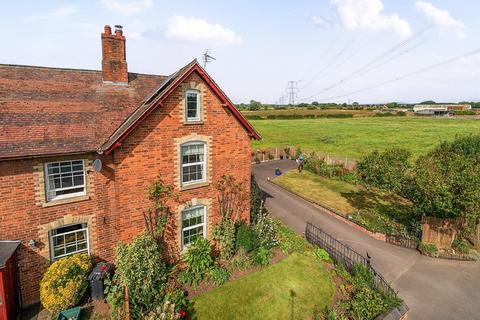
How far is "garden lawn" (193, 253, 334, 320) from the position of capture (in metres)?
12.3

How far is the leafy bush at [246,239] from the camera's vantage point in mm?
15445

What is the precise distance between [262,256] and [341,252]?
17.2 ft

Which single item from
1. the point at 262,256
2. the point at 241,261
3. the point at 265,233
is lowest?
the point at 241,261

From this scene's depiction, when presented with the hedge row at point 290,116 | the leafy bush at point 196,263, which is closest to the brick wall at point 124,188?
the leafy bush at point 196,263

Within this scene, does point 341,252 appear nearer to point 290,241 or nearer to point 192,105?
point 290,241

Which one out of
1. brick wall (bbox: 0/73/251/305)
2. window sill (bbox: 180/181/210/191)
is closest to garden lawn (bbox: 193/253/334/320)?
brick wall (bbox: 0/73/251/305)

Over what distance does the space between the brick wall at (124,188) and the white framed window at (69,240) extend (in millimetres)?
298

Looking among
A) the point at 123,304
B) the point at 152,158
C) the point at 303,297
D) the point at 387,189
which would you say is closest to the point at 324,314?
the point at 303,297

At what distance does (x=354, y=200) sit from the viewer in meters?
27.4

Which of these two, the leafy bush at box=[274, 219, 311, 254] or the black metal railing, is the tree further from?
the leafy bush at box=[274, 219, 311, 254]

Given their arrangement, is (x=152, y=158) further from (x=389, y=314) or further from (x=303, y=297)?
(x=389, y=314)

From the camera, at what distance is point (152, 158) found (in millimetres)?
13031

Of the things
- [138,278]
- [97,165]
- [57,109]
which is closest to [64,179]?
[97,165]

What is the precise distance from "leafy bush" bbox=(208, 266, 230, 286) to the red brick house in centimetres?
208
